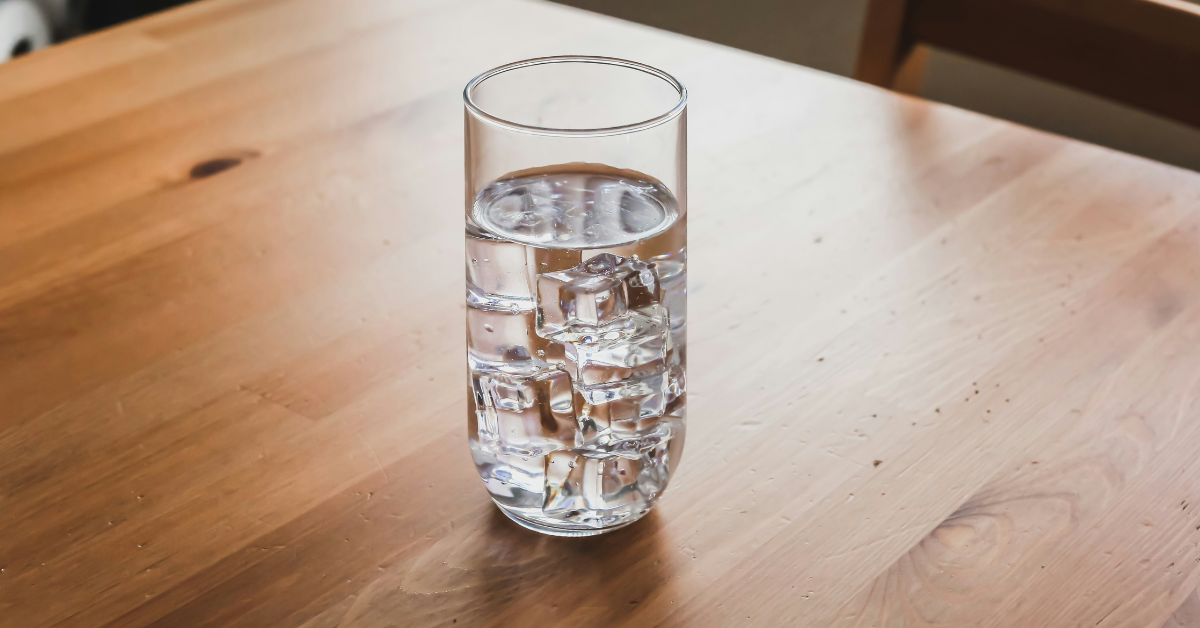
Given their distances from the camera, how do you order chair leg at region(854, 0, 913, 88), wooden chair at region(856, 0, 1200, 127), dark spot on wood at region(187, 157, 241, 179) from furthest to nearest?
chair leg at region(854, 0, 913, 88) → wooden chair at region(856, 0, 1200, 127) → dark spot on wood at region(187, 157, 241, 179)

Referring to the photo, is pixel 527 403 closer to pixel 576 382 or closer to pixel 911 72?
pixel 576 382

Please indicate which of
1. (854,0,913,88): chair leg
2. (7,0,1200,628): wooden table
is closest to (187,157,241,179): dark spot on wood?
(7,0,1200,628): wooden table

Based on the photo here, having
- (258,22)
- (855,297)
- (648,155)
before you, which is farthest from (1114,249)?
(258,22)

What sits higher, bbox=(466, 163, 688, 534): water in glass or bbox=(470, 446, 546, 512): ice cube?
bbox=(466, 163, 688, 534): water in glass

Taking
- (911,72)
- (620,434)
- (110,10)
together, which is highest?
(620,434)

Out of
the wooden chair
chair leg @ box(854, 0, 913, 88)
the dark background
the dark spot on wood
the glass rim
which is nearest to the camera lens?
the glass rim

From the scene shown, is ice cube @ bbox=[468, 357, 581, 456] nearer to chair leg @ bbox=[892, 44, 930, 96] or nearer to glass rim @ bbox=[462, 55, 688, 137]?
glass rim @ bbox=[462, 55, 688, 137]

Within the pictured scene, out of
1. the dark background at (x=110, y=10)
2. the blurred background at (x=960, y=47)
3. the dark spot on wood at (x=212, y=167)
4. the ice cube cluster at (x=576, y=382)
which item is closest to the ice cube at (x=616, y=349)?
the ice cube cluster at (x=576, y=382)

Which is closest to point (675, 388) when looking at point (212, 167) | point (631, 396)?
point (631, 396)
